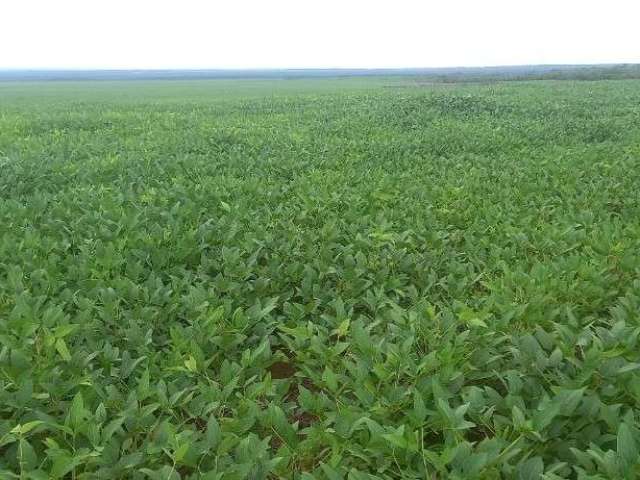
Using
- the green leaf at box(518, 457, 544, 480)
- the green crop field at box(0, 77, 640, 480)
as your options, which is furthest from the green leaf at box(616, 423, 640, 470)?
the green leaf at box(518, 457, 544, 480)

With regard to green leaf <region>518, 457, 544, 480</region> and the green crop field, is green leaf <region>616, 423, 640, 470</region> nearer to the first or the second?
the green crop field

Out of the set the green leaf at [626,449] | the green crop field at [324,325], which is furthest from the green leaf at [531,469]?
the green leaf at [626,449]

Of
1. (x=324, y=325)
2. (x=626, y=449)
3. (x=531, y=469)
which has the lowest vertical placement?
(x=324, y=325)

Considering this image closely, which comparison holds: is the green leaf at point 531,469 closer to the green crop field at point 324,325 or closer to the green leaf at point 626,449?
the green crop field at point 324,325

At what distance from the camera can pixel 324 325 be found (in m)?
3.74

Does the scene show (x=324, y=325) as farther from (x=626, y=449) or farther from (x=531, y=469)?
(x=626, y=449)

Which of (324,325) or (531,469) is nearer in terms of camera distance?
(531,469)

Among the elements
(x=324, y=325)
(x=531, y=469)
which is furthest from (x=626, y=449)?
(x=324, y=325)

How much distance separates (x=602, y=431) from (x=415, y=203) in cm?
449

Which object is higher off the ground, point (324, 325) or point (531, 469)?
point (531, 469)

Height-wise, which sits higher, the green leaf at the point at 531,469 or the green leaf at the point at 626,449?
Answer: the green leaf at the point at 626,449

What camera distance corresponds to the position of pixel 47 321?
308cm

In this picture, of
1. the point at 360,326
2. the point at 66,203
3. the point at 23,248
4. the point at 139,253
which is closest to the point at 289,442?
the point at 360,326

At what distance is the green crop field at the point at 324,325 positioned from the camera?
217 centimetres
